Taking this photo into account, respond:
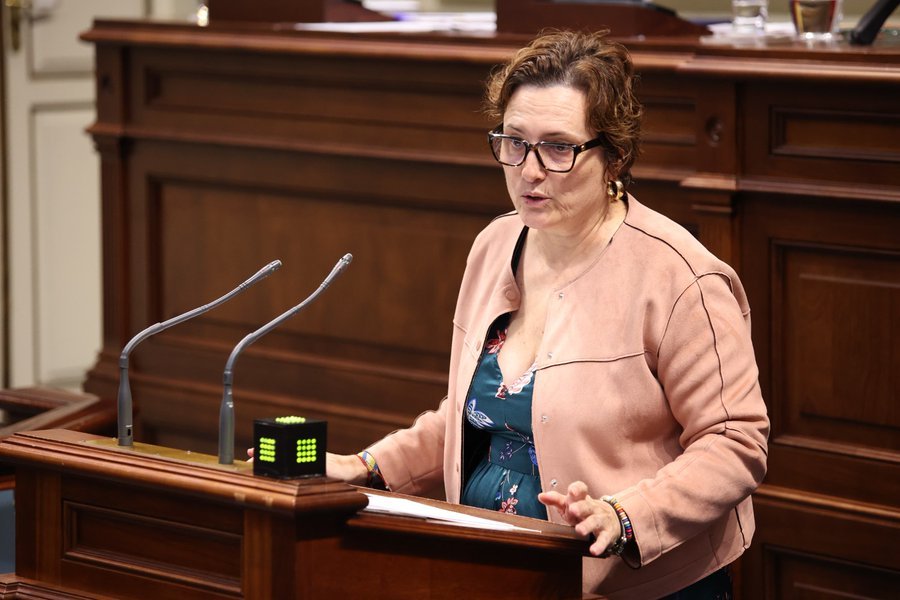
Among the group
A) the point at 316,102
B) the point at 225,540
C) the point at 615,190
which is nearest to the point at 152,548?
the point at 225,540

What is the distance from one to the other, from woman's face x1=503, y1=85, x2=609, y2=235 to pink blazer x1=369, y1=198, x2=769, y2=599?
85 mm

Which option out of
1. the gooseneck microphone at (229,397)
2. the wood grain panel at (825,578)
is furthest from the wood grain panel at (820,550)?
the gooseneck microphone at (229,397)

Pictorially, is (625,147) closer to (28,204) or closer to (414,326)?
(414,326)

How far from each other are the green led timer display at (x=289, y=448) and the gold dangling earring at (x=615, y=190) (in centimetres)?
71

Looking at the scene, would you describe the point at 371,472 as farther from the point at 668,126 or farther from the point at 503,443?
the point at 668,126

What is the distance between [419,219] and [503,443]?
4.56ft

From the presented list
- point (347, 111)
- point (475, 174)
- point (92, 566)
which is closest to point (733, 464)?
point (92, 566)

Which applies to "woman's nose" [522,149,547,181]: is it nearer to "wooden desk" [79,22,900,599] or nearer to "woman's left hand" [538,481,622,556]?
"woman's left hand" [538,481,622,556]

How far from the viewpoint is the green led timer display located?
1717mm

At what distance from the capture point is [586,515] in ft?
6.38

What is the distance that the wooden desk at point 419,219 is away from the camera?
2.89 meters

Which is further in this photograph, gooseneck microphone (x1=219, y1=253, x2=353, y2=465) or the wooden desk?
the wooden desk

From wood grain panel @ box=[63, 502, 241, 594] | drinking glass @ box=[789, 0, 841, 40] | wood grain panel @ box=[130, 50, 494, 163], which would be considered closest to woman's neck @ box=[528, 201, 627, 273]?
wood grain panel @ box=[63, 502, 241, 594]

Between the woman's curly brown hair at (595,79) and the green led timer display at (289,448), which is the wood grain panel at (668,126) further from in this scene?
the green led timer display at (289,448)
